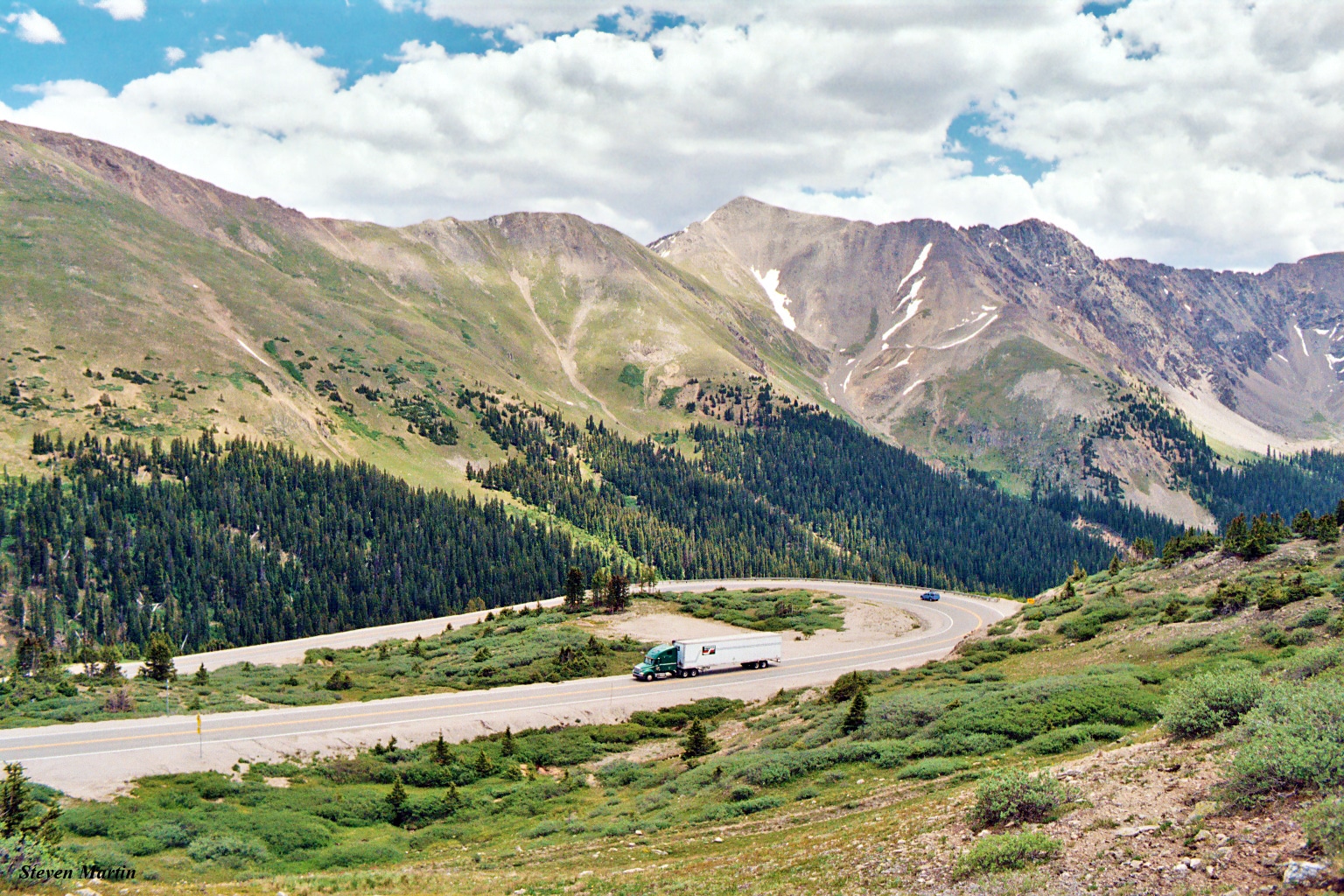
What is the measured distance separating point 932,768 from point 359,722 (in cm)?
3915

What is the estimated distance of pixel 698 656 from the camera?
2800 inches

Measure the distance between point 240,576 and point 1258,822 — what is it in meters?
176

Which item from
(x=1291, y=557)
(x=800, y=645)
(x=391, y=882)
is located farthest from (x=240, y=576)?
(x=1291, y=557)

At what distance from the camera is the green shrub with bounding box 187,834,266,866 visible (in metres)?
30.2

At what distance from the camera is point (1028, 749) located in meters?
29.2

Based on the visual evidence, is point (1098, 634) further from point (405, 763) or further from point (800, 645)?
point (405, 763)

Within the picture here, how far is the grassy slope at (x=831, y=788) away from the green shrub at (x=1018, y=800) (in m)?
0.44

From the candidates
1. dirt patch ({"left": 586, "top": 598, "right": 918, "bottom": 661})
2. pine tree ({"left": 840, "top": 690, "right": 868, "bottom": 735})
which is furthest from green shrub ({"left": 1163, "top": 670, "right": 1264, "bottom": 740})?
dirt patch ({"left": 586, "top": 598, "right": 918, "bottom": 661})

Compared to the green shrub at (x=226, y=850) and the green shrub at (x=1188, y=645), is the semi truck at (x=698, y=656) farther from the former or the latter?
the green shrub at (x=226, y=850)

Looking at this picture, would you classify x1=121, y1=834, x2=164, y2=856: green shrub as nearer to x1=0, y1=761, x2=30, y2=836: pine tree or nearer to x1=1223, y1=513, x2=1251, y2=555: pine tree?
x1=0, y1=761, x2=30, y2=836: pine tree

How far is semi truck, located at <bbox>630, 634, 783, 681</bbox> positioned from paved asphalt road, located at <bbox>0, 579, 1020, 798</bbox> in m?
1.01

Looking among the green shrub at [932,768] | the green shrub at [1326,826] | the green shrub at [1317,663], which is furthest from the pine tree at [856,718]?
the green shrub at [1326,826]

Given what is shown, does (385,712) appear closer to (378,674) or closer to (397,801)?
(397,801)

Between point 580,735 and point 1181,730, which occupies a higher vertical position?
point 1181,730
